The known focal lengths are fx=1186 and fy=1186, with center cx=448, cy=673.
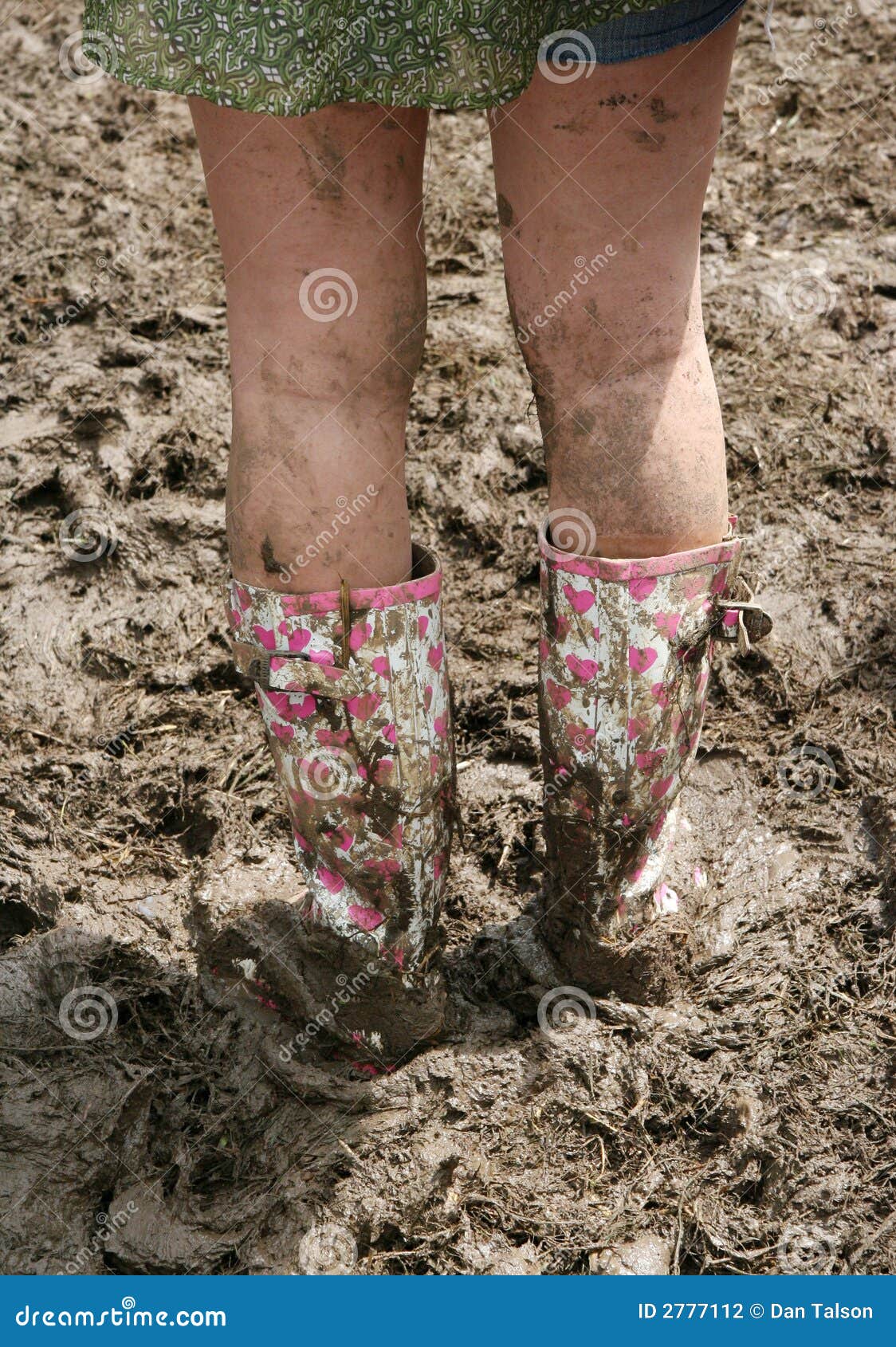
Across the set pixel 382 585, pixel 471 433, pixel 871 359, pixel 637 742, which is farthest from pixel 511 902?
pixel 871 359

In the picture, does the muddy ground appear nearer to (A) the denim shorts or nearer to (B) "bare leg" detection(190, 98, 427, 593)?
(B) "bare leg" detection(190, 98, 427, 593)

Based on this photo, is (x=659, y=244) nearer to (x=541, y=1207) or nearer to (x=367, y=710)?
(x=367, y=710)

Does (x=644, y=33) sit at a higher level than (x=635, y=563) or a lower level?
higher

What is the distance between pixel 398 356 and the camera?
121 centimetres

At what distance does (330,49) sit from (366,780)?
691 mm

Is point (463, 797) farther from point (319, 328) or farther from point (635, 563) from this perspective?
point (319, 328)

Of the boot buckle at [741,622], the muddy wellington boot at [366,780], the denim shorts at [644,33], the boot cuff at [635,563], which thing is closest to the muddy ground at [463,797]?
the muddy wellington boot at [366,780]

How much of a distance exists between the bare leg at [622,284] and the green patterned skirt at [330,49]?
0.45 feet

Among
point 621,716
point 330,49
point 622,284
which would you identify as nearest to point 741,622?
point 621,716

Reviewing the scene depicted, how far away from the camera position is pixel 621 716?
50.6 inches

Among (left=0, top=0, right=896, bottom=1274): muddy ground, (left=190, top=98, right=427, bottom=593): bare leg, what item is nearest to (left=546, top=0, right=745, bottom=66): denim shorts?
(left=190, top=98, right=427, bottom=593): bare leg

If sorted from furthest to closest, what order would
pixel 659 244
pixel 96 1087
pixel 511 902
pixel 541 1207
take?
pixel 511 902 → pixel 96 1087 → pixel 541 1207 → pixel 659 244

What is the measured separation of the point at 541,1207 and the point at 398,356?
3.02 feet

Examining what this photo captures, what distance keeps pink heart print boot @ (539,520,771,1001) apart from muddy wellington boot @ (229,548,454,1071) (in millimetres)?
132
